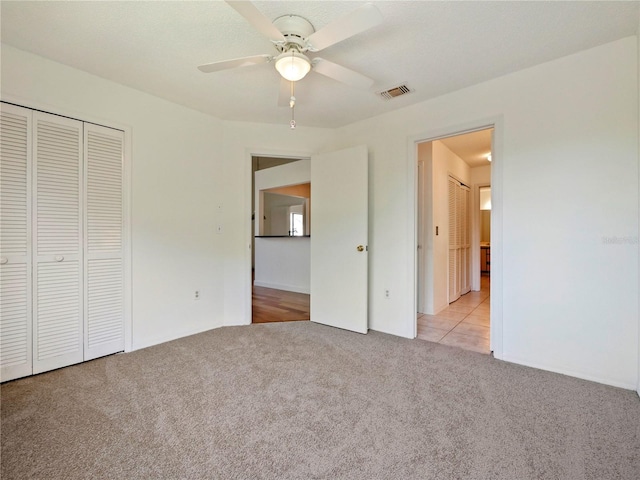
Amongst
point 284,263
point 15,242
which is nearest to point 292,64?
point 15,242

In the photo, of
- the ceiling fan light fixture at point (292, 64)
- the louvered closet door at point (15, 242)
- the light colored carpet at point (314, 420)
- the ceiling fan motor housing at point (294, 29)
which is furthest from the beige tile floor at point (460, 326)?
the louvered closet door at point (15, 242)

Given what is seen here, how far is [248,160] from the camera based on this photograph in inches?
136

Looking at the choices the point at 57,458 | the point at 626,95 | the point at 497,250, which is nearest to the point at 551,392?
the point at 497,250

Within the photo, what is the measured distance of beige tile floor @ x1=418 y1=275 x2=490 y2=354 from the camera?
9.45 feet

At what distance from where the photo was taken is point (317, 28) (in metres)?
1.86

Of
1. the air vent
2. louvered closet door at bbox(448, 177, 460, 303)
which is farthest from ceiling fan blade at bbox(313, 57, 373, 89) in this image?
louvered closet door at bbox(448, 177, 460, 303)

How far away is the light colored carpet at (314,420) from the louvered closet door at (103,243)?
23cm

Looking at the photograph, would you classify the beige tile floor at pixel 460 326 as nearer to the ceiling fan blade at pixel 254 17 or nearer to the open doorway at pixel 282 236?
the open doorway at pixel 282 236

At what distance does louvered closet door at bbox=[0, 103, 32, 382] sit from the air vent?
285cm

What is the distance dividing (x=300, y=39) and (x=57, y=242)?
2.35 m

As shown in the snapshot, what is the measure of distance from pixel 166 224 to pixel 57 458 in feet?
6.46

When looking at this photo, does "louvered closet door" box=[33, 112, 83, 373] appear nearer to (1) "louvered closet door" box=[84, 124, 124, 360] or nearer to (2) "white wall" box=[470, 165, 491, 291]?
(1) "louvered closet door" box=[84, 124, 124, 360]

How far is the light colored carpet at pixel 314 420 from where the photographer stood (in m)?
1.31

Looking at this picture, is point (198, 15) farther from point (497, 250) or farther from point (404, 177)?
point (497, 250)
